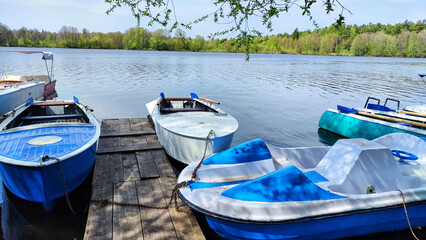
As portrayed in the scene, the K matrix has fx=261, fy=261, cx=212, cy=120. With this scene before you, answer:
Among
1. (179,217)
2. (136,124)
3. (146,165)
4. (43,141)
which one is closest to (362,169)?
(179,217)

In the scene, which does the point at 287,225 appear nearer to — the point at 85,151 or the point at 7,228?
the point at 85,151

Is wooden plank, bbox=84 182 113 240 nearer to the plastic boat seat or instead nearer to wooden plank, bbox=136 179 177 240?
wooden plank, bbox=136 179 177 240

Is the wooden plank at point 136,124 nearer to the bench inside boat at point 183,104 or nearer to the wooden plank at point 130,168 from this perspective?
the bench inside boat at point 183,104

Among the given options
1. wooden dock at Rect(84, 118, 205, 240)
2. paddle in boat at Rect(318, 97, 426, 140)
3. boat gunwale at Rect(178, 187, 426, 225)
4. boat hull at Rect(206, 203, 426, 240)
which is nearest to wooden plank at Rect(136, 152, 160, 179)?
wooden dock at Rect(84, 118, 205, 240)

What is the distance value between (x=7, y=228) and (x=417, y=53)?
461 feet

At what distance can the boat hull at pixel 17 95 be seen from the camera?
11727 mm

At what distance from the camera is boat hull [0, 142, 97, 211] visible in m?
4.84

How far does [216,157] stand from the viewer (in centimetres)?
550

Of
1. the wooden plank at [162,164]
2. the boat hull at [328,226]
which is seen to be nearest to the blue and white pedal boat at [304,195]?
the boat hull at [328,226]

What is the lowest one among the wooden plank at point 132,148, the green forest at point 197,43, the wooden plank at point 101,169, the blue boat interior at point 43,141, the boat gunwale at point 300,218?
the wooden plank at point 101,169

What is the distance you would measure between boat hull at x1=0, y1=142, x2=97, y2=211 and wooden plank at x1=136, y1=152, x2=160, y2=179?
1.41 meters

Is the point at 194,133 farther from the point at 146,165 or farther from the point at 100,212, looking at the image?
the point at 100,212

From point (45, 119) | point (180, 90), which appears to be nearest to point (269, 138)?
point (45, 119)

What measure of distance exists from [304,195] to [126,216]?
3.11m
